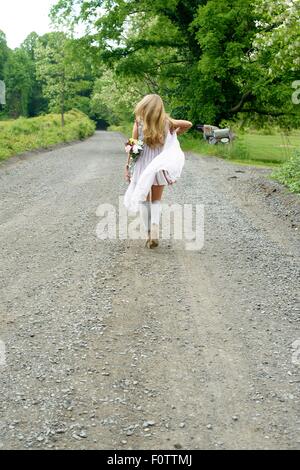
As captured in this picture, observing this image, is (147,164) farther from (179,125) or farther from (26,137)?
(26,137)

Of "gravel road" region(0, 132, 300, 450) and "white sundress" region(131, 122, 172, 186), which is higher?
"white sundress" region(131, 122, 172, 186)

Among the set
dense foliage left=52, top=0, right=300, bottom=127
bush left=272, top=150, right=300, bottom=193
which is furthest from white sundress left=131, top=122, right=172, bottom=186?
dense foliage left=52, top=0, right=300, bottom=127

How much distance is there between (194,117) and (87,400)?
27548mm

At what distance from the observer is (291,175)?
13.8 m

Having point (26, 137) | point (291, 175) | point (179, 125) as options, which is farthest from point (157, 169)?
point (26, 137)

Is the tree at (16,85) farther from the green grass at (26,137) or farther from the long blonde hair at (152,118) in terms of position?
the long blonde hair at (152,118)

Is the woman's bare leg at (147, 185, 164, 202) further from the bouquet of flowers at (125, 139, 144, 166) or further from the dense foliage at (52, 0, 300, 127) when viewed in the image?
the dense foliage at (52, 0, 300, 127)

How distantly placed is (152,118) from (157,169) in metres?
0.68

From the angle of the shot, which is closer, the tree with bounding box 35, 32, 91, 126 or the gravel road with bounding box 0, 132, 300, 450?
the gravel road with bounding box 0, 132, 300, 450

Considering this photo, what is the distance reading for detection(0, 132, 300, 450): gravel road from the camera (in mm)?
3436

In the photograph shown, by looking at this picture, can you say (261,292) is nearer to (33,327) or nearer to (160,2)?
(33,327)

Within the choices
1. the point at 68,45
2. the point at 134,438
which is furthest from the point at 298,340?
the point at 68,45

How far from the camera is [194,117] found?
30.1m

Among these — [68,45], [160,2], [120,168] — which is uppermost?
[160,2]
